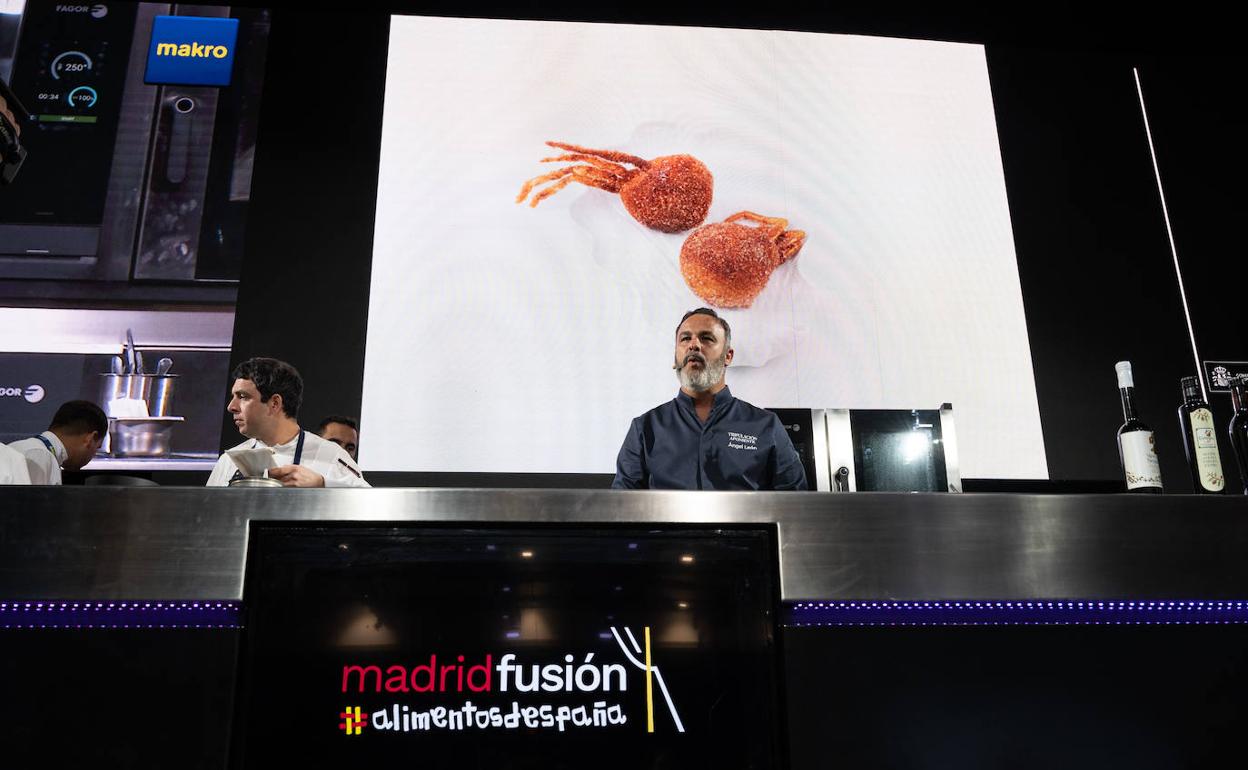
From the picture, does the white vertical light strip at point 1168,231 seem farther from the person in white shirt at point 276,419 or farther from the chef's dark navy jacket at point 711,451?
the person in white shirt at point 276,419

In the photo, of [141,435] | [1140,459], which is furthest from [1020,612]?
[141,435]

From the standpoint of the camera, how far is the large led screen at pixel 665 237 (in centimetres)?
322

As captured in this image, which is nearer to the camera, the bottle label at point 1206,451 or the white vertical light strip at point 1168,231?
the bottle label at point 1206,451

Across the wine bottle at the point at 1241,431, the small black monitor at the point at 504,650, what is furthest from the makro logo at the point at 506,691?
the wine bottle at the point at 1241,431

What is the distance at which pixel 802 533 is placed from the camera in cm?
122

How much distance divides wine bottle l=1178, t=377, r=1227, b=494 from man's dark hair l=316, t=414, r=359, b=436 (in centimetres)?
244

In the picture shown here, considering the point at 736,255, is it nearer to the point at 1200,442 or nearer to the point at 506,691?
the point at 1200,442

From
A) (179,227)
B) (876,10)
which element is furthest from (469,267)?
(876,10)

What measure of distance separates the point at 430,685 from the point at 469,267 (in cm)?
236

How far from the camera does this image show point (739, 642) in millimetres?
1172

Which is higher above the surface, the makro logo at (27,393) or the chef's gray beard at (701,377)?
the makro logo at (27,393)

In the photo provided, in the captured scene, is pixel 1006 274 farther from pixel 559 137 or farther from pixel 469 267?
pixel 469 267

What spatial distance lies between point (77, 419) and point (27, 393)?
46 cm

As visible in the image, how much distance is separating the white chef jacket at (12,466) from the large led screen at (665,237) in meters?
1.00
